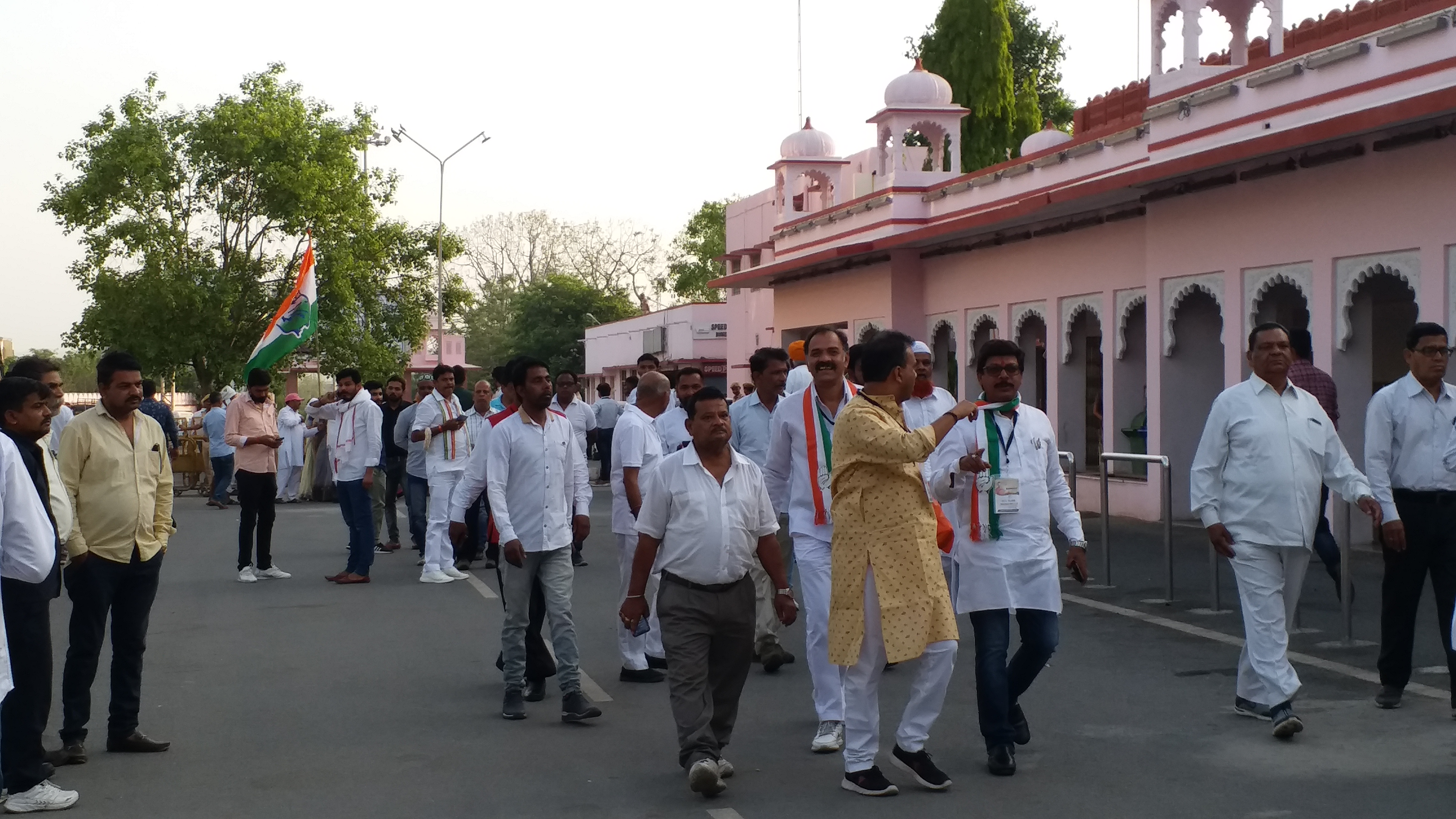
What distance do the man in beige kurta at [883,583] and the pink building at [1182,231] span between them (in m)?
8.04

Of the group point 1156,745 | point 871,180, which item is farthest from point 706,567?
point 871,180

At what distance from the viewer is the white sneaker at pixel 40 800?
236 inches

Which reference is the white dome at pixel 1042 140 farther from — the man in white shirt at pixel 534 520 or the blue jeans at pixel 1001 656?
the blue jeans at pixel 1001 656

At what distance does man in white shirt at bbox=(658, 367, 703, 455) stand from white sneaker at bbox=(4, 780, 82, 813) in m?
4.42

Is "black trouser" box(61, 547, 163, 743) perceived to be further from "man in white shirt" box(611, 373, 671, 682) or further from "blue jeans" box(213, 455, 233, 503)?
"blue jeans" box(213, 455, 233, 503)

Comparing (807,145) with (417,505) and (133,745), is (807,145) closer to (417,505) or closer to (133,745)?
(417,505)

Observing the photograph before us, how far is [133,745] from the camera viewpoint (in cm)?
707

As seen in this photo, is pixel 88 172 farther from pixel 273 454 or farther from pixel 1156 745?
pixel 1156 745

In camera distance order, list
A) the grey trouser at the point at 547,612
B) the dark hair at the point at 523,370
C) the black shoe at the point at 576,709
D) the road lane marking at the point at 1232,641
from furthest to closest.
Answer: the dark hair at the point at 523,370 < the road lane marking at the point at 1232,641 < the grey trouser at the point at 547,612 < the black shoe at the point at 576,709

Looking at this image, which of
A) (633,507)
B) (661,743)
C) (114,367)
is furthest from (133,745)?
(633,507)

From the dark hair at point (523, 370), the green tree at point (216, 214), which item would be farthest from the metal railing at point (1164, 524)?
the green tree at point (216, 214)

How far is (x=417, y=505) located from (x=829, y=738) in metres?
9.36

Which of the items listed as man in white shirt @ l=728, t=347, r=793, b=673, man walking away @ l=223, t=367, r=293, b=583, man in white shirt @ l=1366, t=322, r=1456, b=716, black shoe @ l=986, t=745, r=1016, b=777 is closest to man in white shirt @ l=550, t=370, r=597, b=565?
man in white shirt @ l=728, t=347, r=793, b=673

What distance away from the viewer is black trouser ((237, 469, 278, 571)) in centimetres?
1396
